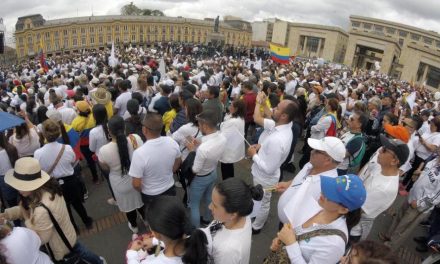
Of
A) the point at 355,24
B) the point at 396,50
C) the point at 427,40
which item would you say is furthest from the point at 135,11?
the point at 427,40

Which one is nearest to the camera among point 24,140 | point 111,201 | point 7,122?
point 7,122

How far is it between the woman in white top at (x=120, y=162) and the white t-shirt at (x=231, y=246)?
2.06 meters

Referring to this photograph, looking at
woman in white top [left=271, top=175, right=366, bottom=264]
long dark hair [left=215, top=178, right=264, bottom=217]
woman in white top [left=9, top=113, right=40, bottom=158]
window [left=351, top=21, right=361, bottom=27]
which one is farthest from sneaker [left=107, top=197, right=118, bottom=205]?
window [left=351, top=21, right=361, bottom=27]

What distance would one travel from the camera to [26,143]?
4.45 meters

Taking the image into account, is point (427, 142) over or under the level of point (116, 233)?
over

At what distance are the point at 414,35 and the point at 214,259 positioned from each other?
8316cm

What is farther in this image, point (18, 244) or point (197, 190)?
point (197, 190)

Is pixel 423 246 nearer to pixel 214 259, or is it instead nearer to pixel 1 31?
pixel 214 259

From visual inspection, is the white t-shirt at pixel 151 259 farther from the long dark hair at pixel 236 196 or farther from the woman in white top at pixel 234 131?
the woman in white top at pixel 234 131

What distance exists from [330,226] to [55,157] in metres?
3.56

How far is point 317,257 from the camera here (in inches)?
80.0

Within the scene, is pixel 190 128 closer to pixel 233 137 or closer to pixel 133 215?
pixel 233 137

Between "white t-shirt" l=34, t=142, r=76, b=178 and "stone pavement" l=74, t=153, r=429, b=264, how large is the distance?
1.12m

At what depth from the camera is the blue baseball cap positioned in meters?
2.06
